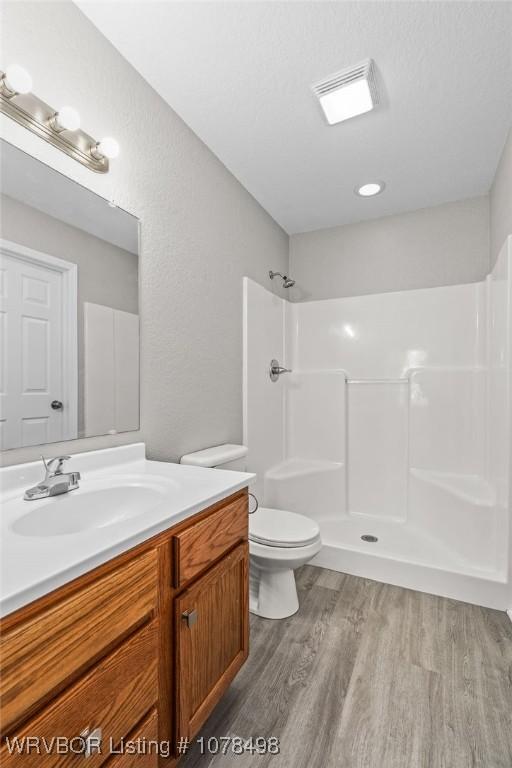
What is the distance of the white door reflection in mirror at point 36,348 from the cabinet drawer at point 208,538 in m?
0.54

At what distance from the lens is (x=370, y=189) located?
2.43 m

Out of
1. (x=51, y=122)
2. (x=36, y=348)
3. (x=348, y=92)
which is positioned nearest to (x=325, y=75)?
(x=348, y=92)

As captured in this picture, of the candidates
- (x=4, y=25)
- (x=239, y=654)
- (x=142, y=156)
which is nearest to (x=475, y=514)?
(x=239, y=654)

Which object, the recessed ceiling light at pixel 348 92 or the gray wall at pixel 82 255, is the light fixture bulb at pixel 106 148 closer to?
the gray wall at pixel 82 255

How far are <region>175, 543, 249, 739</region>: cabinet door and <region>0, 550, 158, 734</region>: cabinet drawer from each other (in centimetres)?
20

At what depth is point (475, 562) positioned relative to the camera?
2.12 metres

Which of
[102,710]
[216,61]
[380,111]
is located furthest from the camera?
[380,111]

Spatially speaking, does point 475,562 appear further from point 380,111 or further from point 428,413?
point 380,111

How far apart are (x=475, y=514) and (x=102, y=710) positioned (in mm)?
2130

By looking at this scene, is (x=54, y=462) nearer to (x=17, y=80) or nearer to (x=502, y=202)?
(x=17, y=80)

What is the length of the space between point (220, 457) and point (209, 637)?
31.5 inches

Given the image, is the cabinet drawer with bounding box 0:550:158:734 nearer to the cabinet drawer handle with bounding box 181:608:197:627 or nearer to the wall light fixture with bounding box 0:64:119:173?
the cabinet drawer handle with bounding box 181:608:197:627

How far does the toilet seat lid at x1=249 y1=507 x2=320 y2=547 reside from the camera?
174 cm

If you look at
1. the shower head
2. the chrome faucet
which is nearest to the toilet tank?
the chrome faucet
